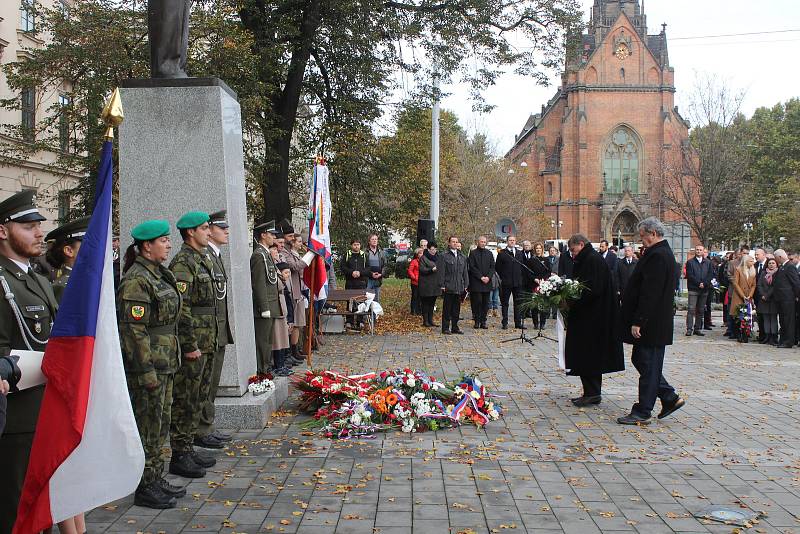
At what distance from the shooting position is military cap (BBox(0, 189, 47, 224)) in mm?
3977

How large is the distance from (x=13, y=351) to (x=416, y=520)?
268cm

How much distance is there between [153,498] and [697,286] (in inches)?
605

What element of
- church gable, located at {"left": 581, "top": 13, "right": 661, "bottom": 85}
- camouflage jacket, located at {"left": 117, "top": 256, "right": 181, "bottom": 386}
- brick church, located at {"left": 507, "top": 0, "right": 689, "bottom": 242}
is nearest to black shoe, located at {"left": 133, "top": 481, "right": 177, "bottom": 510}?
camouflage jacket, located at {"left": 117, "top": 256, "right": 181, "bottom": 386}

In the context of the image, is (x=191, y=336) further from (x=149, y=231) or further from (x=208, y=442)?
(x=208, y=442)

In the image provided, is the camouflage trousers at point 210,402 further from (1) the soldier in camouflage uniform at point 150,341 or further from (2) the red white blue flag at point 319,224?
(2) the red white blue flag at point 319,224

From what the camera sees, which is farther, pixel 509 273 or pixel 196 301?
pixel 509 273

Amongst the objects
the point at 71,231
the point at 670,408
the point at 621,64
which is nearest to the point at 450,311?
the point at 670,408

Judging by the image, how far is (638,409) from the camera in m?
8.25

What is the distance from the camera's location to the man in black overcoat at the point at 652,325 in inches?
320

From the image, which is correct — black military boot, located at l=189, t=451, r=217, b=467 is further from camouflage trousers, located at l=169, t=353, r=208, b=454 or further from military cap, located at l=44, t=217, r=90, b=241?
military cap, located at l=44, t=217, r=90, b=241

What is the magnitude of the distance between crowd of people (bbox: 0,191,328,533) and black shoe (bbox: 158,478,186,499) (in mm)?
12

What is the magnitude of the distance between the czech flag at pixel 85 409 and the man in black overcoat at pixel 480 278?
1416 cm

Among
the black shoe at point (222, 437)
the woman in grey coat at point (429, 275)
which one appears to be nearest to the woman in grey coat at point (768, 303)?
the woman in grey coat at point (429, 275)

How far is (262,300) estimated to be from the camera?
9.61 meters
